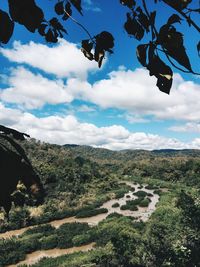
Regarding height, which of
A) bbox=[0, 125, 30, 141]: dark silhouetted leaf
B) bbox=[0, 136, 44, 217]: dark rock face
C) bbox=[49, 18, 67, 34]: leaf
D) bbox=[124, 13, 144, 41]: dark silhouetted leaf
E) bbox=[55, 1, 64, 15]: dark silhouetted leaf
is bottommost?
bbox=[0, 136, 44, 217]: dark rock face

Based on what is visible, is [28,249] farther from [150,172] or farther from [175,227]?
[150,172]

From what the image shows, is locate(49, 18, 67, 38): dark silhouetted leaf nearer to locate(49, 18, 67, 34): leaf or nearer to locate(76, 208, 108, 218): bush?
locate(49, 18, 67, 34): leaf

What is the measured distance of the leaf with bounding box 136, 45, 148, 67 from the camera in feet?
4.50

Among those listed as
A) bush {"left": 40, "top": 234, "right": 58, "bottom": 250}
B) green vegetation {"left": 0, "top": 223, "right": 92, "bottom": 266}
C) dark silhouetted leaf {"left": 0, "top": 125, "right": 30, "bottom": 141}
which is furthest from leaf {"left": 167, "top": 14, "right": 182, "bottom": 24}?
bush {"left": 40, "top": 234, "right": 58, "bottom": 250}

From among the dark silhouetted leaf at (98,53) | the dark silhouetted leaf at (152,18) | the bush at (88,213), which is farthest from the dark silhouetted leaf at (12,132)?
the bush at (88,213)

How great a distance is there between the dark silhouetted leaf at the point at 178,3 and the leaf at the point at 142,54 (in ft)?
0.58

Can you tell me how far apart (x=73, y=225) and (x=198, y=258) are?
13.1 metres

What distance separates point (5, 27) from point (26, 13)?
0.31 feet

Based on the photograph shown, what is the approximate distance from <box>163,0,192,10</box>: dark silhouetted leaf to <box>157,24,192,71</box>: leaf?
0.08m

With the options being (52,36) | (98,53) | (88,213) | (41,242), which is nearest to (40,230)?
(41,242)

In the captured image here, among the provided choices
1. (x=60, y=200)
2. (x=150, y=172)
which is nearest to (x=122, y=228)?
(x=60, y=200)

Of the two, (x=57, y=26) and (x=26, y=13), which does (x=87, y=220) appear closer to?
(x=57, y=26)

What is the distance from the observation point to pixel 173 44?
130 centimetres

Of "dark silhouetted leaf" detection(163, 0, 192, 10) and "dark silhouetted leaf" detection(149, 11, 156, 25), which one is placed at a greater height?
"dark silhouetted leaf" detection(163, 0, 192, 10)
